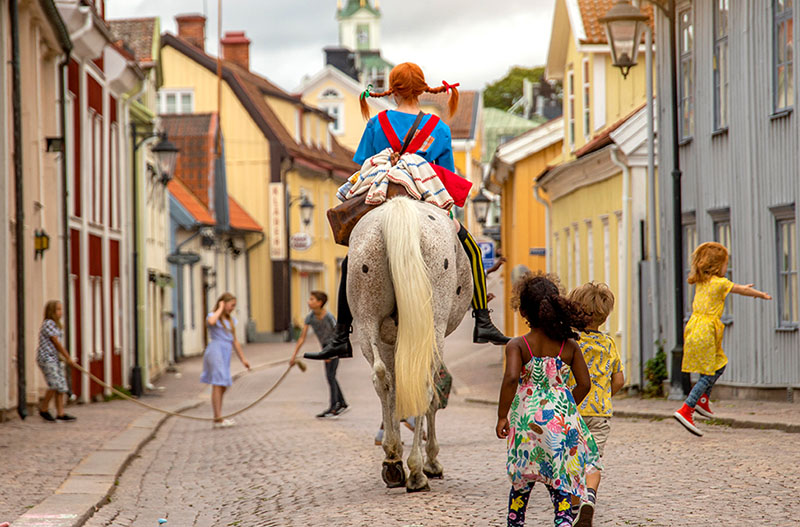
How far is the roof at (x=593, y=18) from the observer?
2819cm

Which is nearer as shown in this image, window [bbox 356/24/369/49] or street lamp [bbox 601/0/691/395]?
street lamp [bbox 601/0/691/395]

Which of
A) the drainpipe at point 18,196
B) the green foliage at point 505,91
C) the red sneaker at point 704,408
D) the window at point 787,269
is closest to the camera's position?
the red sneaker at point 704,408

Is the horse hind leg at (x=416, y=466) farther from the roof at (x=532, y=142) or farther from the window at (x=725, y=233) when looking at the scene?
the roof at (x=532, y=142)

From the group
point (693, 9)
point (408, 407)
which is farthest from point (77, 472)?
point (693, 9)

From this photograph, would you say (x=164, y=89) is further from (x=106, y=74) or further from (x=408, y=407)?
(x=408, y=407)

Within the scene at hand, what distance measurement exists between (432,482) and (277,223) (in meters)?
43.8

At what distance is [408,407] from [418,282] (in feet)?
2.52

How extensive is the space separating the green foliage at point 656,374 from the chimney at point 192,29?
127 ft

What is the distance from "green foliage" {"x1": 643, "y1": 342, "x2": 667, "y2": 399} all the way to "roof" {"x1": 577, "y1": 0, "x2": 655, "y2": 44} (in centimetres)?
952

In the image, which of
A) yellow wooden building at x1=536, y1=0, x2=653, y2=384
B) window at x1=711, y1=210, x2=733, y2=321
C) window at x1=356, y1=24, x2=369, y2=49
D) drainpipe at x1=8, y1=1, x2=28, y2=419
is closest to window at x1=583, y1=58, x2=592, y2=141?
yellow wooden building at x1=536, y1=0, x2=653, y2=384

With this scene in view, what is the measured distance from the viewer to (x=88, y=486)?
34.5ft

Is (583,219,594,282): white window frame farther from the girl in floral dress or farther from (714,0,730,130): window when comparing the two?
the girl in floral dress

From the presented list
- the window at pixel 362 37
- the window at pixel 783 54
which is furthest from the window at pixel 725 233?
the window at pixel 362 37

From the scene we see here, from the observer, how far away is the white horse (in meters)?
8.23
